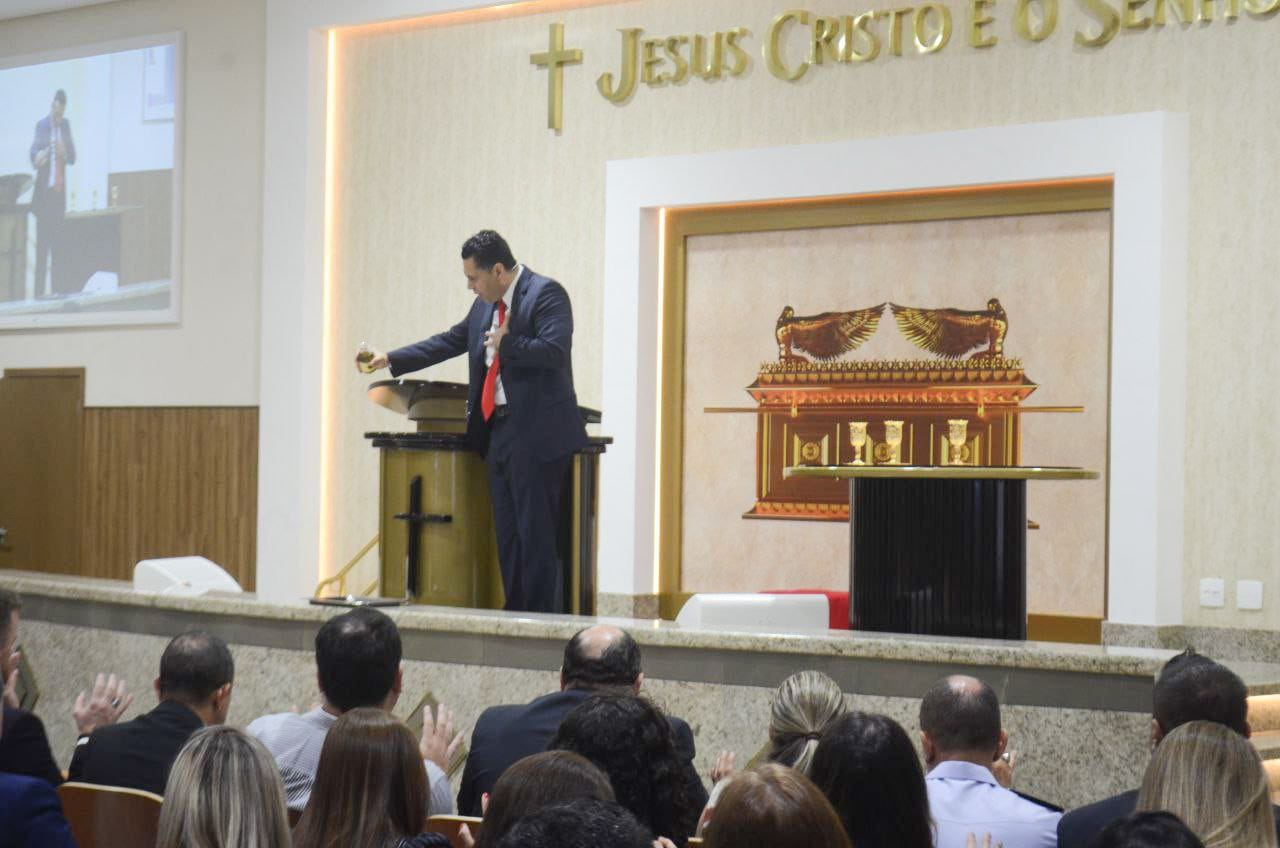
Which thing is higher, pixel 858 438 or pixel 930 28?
pixel 930 28

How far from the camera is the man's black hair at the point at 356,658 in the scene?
11.4ft

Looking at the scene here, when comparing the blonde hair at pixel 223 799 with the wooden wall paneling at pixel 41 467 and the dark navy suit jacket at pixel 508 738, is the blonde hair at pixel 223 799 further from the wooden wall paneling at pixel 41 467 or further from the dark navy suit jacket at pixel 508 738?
the wooden wall paneling at pixel 41 467

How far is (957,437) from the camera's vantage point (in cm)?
841

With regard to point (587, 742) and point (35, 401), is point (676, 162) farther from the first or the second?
point (587, 742)

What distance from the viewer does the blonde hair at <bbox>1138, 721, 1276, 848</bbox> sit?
7.75 ft

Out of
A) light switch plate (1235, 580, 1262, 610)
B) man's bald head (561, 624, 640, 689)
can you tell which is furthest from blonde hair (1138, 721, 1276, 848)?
light switch plate (1235, 580, 1262, 610)

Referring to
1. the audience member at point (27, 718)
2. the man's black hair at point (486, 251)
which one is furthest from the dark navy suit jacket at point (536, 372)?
the audience member at point (27, 718)

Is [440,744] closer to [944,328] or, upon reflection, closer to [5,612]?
[5,612]

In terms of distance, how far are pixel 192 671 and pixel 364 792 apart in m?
1.30

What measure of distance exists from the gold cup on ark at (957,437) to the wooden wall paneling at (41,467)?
659 cm

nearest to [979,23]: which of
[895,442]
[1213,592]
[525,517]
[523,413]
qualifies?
[895,442]

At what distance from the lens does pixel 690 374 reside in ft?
30.3

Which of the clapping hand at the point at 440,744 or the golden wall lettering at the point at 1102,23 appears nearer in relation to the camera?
the clapping hand at the point at 440,744

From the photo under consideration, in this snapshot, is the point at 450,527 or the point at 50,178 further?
the point at 50,178
